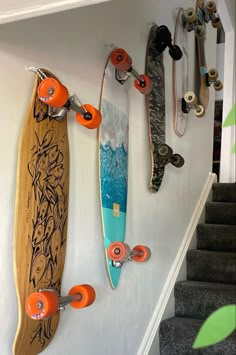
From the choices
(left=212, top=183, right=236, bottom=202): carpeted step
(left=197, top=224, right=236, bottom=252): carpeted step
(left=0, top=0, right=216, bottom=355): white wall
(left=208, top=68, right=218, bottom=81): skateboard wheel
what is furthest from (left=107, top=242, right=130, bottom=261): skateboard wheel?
(left=212, top=183, right=236, bottom=202): carpeted step

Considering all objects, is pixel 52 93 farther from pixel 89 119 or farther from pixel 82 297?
pixel 82 297

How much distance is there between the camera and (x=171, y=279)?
237 cm

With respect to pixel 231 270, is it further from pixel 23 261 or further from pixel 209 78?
pixel 23 261

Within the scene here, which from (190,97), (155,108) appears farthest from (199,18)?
(155,108)

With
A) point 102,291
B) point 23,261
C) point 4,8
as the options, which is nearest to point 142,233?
point 102,291

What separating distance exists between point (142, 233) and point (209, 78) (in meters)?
1.50

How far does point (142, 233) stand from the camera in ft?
6.66

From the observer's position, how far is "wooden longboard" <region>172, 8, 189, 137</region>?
259 cm

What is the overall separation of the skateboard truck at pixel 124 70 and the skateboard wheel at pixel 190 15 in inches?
43.6

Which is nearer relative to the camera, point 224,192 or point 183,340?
point 183,340

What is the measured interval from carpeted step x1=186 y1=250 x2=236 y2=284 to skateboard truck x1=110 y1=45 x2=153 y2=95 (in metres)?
1.26

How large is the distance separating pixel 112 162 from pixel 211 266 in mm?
1266

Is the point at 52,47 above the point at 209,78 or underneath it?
underneath

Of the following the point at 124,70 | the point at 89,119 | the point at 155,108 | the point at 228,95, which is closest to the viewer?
the point at 89,119
